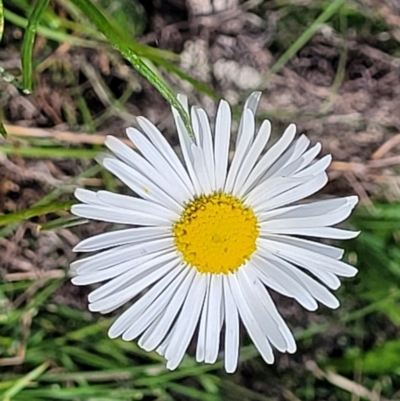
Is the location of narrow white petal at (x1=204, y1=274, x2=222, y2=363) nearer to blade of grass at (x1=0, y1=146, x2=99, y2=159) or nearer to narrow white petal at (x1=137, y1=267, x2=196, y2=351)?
narrow white petal at (x1=137, y1=267, x2=196, y2=351)

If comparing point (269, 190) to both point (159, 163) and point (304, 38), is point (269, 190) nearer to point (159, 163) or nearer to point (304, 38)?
point (159, 163)

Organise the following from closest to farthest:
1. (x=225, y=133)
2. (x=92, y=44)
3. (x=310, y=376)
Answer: (x=225, y=133)
(x=92, y=44)
(x=310, y=376)

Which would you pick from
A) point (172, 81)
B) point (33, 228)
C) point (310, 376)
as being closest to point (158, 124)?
point (172, 81)

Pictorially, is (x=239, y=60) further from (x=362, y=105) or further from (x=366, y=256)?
(x=366, y=256)

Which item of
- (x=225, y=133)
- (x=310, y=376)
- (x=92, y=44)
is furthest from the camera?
(x=310, y=376)

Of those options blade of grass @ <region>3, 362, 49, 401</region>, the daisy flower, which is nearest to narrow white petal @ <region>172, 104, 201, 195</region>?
the daisy flower

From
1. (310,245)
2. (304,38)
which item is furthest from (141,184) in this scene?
(304,38)
